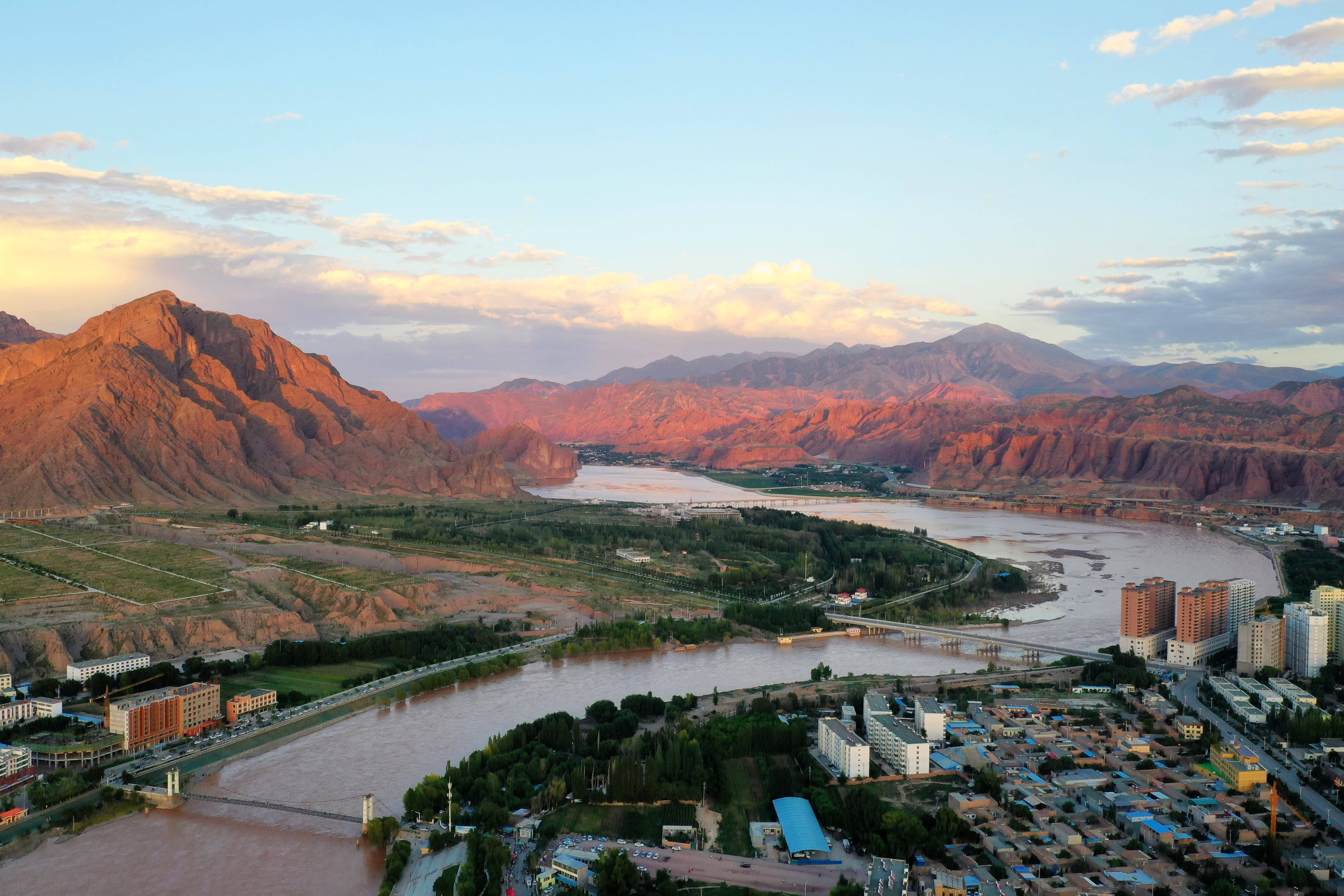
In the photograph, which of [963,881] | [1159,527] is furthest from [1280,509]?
[963,881]

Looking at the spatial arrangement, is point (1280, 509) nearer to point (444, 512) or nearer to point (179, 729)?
point (444, 512)

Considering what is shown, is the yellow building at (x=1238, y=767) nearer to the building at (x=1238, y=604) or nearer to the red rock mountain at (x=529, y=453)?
the building at (x=1238, y=604)

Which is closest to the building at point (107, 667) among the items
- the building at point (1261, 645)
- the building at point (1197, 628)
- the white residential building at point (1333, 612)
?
the building at point (1197, 628)

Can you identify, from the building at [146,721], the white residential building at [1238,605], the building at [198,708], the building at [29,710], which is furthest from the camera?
the white residential building at [1238,605]

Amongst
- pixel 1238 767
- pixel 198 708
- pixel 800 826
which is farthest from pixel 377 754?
pixel 1238 767

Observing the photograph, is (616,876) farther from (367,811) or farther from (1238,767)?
(1238,767)

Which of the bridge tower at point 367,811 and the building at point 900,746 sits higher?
the building at point 900,746
